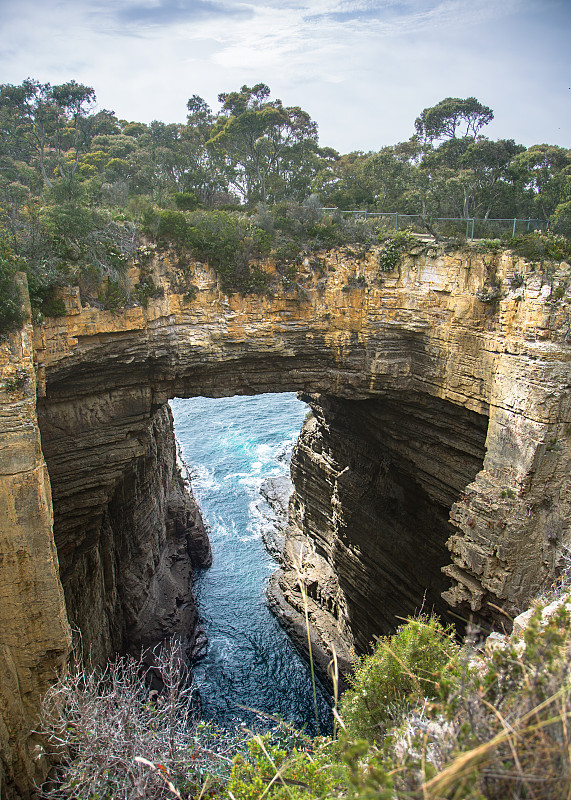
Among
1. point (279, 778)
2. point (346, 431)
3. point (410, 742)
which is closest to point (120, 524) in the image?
point (346, 431)

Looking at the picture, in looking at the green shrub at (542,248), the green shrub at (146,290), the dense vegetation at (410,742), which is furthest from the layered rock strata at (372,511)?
the green shrub at (146,290)

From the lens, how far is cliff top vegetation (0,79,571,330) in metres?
12.7

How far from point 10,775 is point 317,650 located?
13197 millimetres

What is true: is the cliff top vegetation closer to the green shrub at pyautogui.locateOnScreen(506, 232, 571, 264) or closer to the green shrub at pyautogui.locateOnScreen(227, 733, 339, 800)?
the green shrub at pyautogui.locateOnScreen(506, 232, 571, 264)

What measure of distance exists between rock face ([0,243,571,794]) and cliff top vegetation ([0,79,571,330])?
37.6 inches

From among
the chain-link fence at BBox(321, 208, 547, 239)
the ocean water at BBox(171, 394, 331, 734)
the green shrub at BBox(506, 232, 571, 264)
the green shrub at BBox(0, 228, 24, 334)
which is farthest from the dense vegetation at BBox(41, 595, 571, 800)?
the chain-link fence at BBox(321, 208, 547, 239)

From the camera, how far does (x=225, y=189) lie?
25266 millimetres

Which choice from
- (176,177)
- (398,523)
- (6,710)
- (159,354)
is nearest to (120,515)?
(159,354)

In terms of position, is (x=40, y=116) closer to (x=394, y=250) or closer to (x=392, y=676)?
(x=394, y=250)

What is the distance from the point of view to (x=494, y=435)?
42.7 feet

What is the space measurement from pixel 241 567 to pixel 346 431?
33.4ft

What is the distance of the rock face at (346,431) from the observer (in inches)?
397

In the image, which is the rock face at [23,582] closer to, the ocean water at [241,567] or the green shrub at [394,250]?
the ocean water at [241,567]

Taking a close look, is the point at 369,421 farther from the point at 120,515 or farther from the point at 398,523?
the point at 120,515
